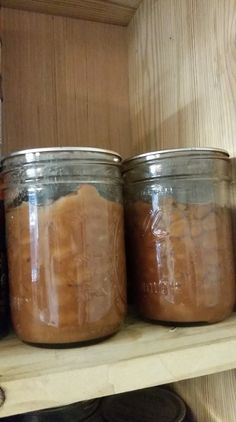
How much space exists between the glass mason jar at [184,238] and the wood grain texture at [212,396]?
0.13 meters

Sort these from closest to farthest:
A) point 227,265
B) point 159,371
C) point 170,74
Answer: point 159,371, point 227,265, point 170,74

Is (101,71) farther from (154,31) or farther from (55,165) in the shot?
(55,165)

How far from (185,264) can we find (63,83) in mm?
428

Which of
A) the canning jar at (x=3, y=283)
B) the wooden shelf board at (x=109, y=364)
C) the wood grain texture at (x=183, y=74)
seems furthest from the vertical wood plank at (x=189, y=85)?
the canning jar at (x=3, y=283)

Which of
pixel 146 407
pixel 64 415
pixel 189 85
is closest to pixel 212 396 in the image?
pixel 146 407

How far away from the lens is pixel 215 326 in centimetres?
47

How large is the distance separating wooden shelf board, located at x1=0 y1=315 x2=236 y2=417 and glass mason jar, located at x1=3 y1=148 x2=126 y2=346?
0.08ft

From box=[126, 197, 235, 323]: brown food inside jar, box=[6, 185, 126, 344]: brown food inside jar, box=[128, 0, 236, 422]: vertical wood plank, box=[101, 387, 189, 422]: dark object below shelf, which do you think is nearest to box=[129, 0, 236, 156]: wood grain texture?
box=[128, 0, 236, 422]: vertical wood plank

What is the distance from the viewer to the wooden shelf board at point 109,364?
13.6 inches

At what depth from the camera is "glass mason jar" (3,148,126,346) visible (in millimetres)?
413

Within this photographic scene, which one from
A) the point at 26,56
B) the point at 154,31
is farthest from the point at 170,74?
the point at 26,56

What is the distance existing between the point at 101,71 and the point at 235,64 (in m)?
0.30

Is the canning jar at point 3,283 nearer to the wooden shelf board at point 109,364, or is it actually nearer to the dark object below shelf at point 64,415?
the wooden shelf board at point 109,364

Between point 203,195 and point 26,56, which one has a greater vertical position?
point 26,56
